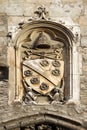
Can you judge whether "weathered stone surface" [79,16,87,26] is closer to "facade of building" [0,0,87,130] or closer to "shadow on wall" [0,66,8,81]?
"facade of building" [0,0,87,130]

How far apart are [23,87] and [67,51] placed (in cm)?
97

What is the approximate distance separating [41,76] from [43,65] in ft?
0.62

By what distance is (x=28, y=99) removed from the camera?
590 inches

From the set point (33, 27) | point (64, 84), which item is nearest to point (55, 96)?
point (64, 84)

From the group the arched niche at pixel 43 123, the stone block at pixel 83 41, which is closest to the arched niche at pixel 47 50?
the stone block at pixel 83 41

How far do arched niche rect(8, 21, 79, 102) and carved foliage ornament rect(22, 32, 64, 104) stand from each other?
1.6 inches

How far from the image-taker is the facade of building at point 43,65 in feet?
48.4

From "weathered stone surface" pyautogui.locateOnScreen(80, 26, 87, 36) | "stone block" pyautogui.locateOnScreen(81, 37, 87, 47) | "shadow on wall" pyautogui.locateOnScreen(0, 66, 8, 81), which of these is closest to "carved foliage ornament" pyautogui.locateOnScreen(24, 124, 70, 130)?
"shadow on wall" pyautogui.locateOnScreen(0, 66, 8, 81)

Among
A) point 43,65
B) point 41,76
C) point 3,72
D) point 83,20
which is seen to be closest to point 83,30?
point 83,20

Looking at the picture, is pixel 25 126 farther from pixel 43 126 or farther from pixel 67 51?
pixel 67 51

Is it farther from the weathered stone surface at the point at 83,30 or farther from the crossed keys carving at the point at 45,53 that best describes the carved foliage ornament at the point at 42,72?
the weathered stone surface at the point at 83,30

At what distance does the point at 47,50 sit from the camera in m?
15.2

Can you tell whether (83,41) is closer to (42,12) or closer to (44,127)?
(42,12)

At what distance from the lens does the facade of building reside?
1476 cm
